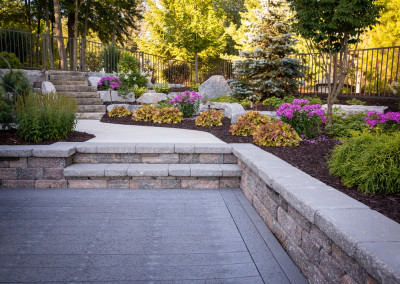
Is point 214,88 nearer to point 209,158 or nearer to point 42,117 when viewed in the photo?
point 209,158

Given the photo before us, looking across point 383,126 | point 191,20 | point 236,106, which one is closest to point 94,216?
point 383,126

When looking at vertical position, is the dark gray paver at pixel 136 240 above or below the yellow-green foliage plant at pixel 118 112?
below

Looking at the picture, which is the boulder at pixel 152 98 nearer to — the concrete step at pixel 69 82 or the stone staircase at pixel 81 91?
the stone staircase at pixel 81 91

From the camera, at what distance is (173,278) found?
2049 mm

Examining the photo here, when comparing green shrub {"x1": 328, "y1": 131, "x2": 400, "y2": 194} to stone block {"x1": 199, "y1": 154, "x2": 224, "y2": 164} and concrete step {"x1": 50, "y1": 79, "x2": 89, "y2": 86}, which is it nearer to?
stone block {"x1": 199, "y1": 154, "x2": 224, "y2": 164}

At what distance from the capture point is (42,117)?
457cm

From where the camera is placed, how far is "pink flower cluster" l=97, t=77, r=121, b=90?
920 cm

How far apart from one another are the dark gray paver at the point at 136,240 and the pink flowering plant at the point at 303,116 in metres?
2.01

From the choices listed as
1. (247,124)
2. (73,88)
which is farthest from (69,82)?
(247,124)


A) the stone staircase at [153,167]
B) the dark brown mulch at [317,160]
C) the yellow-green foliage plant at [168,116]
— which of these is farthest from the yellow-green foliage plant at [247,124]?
the yellow-green foliage plant at [168,116]

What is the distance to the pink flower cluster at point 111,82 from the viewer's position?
362 inches

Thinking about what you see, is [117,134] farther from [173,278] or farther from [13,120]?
[173,278]

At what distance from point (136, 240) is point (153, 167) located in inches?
61.0

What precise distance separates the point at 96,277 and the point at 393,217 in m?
2.07
